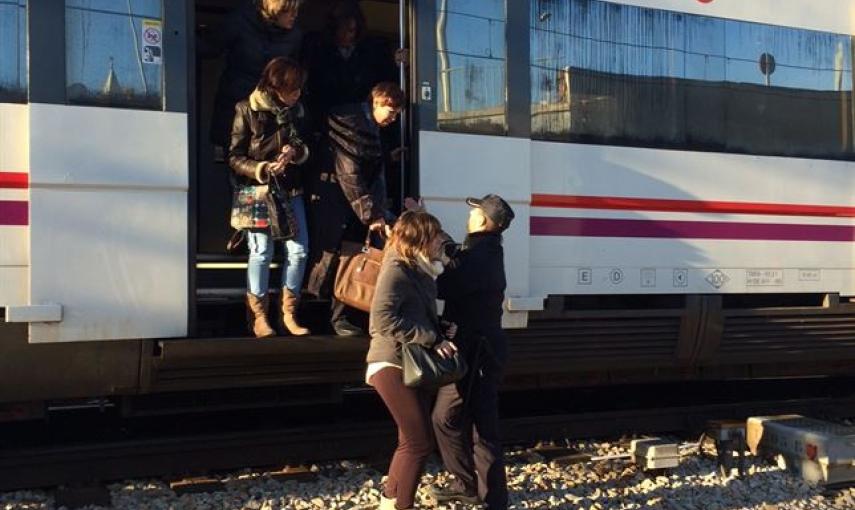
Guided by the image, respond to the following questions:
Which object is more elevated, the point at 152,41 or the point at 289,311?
the point at 152,41

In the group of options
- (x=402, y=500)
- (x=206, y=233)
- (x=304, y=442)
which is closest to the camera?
(x=402, y=500)

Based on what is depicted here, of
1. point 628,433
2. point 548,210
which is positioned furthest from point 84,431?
point 628,433

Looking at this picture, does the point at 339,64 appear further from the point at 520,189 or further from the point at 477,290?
the point at 477,290

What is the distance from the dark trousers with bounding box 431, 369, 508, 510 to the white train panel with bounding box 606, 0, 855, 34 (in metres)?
2.63

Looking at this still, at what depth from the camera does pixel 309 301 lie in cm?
524

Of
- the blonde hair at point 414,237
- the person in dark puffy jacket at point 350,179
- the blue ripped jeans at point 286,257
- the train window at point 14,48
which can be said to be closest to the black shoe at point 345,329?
the person in dark puffy jacket at point 350,179

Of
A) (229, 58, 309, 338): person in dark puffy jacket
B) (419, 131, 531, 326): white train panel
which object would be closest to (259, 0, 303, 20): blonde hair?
(229, 58, 309, 338): person in dark puffy jacket

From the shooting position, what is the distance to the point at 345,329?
4.85m

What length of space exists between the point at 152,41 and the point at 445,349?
2.15 meters

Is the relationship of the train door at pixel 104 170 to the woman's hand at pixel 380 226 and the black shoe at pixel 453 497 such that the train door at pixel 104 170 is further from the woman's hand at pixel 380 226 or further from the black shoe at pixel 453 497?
the black shoe at pixel 453 497

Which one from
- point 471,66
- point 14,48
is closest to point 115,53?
point 14,48

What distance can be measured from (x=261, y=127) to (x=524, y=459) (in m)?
2.56

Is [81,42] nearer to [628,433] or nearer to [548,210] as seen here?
[548,210]

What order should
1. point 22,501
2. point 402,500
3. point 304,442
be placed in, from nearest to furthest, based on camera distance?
point 402,500, point 22,501, point 304,442
